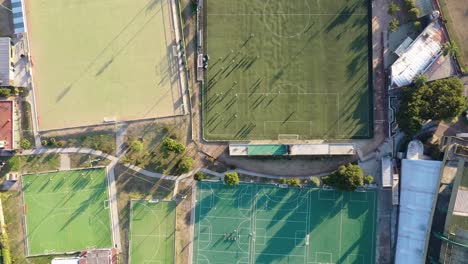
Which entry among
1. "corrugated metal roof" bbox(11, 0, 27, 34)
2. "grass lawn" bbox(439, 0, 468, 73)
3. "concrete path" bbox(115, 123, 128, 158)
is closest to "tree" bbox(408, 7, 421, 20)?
"grass lawn" bbox(439, 0, 468, 73)

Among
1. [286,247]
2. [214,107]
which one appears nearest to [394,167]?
[286,247]

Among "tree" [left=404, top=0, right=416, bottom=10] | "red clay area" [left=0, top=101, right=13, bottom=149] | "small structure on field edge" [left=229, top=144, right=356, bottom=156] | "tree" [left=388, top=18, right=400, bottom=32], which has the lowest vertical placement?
"small structure on field edge" [left=229, top=144, right=356, bottom=156]

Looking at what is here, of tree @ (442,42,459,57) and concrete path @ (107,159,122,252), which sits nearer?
tree @ (442,42,459,57)

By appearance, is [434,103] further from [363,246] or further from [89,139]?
[89,139]

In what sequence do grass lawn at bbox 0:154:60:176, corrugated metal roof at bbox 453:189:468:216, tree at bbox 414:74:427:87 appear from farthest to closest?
grass lawn at bbox 0:154:60:176 → tree at bbox 414:74:427:87 → corrugated metal roof at bbox 453:189:468:216

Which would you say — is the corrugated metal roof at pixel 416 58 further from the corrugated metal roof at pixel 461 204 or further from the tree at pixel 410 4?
the corrugated metal roof at pixel 461 204

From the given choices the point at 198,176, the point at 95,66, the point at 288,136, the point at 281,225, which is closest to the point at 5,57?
the point at 95,66

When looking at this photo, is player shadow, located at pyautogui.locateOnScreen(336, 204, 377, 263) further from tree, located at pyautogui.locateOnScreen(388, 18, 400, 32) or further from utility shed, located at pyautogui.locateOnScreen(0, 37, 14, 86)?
utility shed, located at pyautogui.locateOnScreen(0, 37, 14, 86)
